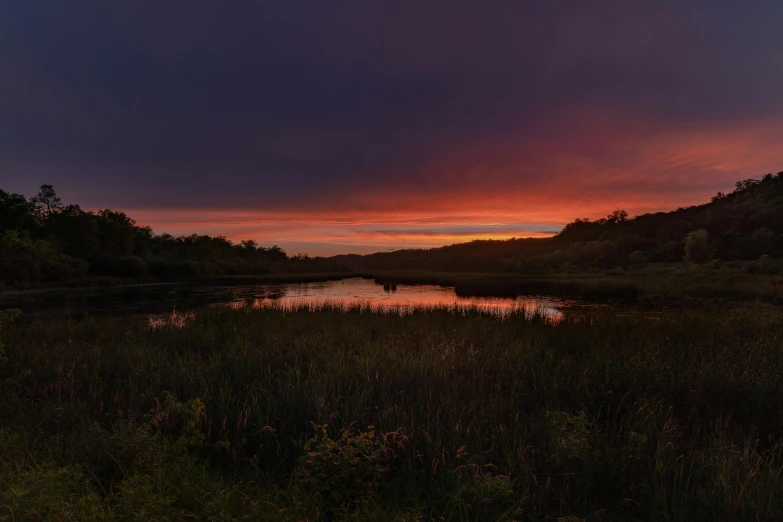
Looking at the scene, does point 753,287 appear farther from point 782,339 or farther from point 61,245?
point 61,245

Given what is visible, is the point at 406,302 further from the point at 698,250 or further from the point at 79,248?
the point at 79,248

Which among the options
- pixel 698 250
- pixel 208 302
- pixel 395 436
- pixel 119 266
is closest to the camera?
pixel 395 436

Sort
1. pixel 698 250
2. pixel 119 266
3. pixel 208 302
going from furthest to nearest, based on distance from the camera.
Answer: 1. pixel 119 266
2. pixel 698 250
3. pixel 208 302

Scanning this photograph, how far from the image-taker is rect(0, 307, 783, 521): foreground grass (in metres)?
3.28

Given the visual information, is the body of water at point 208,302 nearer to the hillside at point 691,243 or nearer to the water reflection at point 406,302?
the water reflection at point 406,302

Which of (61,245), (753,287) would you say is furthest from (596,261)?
(61,245)

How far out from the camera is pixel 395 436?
13.9 feet

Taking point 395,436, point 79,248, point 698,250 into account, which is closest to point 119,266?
point 79,248

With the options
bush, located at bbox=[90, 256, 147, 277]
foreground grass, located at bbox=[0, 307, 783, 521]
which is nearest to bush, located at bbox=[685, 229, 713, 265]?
foreground grass, located at bbox=[0, 307, 783, 521]

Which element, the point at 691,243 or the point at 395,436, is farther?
the point at 691,243

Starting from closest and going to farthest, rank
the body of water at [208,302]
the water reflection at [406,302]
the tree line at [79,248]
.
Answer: the water reflection at [406,302]
the body of water at [208,302]
the tree line at [79,248]

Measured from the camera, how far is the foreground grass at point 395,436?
10.7 feet

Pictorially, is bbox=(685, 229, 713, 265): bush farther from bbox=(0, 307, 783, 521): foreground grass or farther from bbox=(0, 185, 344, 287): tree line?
bbox=(0, 185, 344, 287): tree line

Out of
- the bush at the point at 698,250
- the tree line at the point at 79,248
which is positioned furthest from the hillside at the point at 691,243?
the tree line at the point at 79,248
